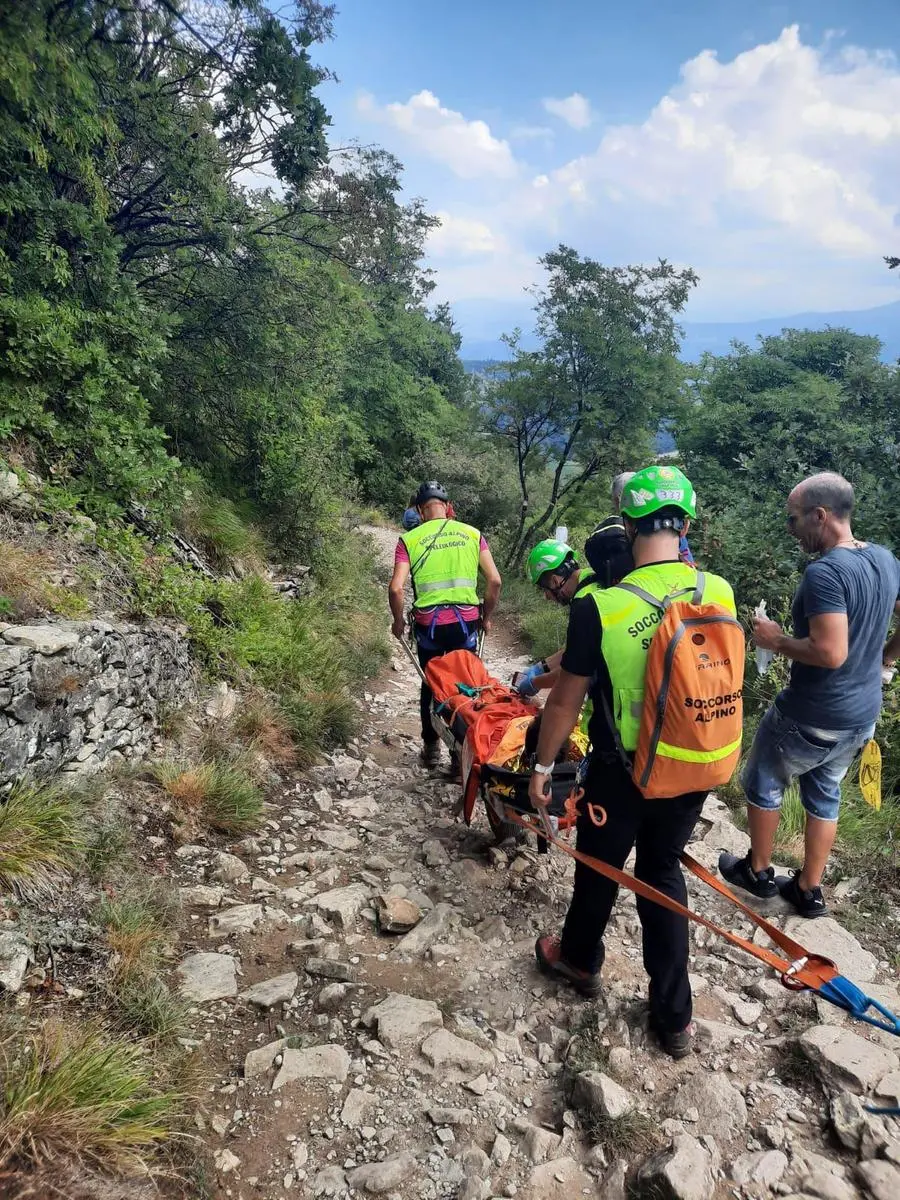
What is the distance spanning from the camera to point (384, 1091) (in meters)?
2.43

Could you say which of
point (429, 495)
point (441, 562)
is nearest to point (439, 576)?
point (441, 562)

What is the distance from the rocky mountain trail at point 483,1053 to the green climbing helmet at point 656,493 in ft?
6.72

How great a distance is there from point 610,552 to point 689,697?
1397 mm

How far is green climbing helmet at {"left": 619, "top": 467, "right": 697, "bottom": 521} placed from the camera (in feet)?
7.92

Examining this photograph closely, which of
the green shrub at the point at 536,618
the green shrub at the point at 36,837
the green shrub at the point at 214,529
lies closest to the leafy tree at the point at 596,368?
the green shrub at the point at 536,618

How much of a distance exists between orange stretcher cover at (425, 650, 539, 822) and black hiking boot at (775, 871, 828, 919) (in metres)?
1.63

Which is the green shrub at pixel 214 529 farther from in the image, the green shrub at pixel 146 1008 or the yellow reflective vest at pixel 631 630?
the yellow reflective vest at pixel 631 630

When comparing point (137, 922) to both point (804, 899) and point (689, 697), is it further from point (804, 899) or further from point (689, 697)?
point (804, 899)

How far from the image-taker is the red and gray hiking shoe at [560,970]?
2869 millimetres

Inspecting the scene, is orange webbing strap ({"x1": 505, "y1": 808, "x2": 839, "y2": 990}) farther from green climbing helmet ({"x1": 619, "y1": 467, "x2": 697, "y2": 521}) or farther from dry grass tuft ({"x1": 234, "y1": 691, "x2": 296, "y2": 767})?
dry grass tuft ({"x1": 234, "y1": 691, "x2": 296, "y2": 767})

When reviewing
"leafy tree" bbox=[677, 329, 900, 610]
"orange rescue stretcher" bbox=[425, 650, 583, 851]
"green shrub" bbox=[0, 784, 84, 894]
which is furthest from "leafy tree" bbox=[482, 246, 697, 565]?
"green shrub" bbox=[0, 784, 84, 894]

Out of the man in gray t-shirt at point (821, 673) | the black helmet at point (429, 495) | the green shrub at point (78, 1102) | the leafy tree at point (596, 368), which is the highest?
the leafy tree at point (596, 368)

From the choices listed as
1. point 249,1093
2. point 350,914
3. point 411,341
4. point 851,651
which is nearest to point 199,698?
point 350,914

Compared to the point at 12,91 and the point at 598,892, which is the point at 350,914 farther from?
the point at 12,91
